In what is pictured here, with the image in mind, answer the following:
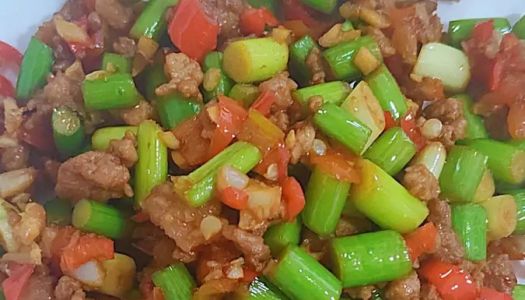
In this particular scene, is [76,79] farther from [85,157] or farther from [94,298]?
[94,298]

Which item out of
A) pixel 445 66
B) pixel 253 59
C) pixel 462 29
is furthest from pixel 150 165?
pixel 462 29

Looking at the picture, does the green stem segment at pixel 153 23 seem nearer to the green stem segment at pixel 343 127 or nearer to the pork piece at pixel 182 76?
the pork piece at pixel 182 76

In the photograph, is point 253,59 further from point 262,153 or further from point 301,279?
point 301,279

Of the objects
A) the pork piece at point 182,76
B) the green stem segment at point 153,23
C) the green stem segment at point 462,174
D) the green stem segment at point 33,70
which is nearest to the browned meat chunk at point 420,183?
the green stem segment at point 462,174

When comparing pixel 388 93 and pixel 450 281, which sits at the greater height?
pixel 388 93

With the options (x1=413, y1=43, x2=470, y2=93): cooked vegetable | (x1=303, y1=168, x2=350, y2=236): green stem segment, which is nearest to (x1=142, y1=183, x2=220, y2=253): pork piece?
→ (x1=303, y1=168, x2=350, y2=236): green stem segment

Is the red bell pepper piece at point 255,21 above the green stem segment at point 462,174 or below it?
above

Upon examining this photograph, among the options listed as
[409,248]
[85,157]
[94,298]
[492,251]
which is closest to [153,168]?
[85,157]
